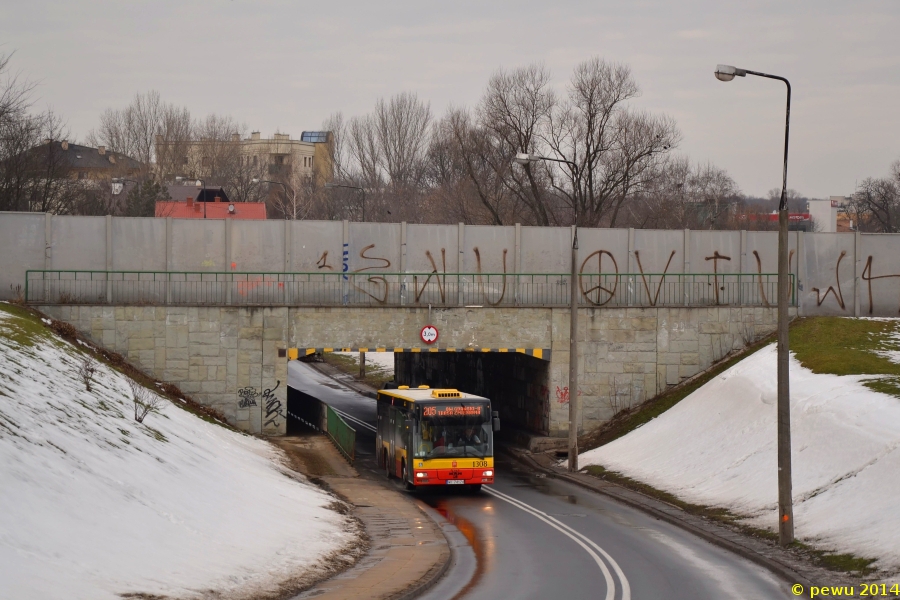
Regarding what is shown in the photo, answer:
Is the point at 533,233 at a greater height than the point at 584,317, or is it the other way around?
the point at 533,233

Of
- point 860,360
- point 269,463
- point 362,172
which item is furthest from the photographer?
point 362,172

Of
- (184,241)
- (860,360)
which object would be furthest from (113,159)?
(860,360)

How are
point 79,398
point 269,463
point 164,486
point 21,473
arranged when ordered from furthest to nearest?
point 269,463 < point 79,398 < point 164,486 < point 21,473

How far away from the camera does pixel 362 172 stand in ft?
334

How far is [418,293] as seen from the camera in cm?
3862

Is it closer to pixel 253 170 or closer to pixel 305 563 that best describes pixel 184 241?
pixel 305 563

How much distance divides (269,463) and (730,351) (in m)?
20.0

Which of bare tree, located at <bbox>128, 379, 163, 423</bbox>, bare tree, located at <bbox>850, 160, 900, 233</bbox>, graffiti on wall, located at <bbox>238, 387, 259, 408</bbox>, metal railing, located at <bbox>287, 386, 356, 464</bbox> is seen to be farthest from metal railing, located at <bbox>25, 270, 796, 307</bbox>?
bare tree, located at <bbox>850, 160, 900, 233</bbox>

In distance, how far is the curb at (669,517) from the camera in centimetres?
1804

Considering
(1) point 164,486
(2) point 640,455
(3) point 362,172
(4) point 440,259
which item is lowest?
(2) point 640,455

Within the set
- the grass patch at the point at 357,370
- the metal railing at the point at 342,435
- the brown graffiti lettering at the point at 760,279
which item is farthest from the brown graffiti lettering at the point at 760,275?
the grass patch at the point at 357,370

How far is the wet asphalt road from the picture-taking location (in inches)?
653

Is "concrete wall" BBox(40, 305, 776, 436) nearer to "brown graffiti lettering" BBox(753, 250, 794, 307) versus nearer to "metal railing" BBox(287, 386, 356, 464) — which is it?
"brown graffiti lettering" BBox(753, 250, 794, 307)

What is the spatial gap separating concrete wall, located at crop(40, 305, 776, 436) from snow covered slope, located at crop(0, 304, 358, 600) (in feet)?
30.0
